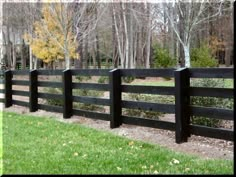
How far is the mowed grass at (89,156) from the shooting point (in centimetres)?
498

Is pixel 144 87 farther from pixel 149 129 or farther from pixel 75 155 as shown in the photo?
pixel 75 155

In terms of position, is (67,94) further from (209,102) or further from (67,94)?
(209,102)

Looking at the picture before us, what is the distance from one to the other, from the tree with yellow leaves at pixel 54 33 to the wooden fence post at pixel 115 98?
Result: 10.5m

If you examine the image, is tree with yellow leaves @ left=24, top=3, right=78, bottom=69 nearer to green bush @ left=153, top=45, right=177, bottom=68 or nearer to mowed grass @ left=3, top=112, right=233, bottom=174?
green bush @ left=153, top=45, right=177, bottom=68

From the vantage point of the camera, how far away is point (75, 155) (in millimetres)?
5793

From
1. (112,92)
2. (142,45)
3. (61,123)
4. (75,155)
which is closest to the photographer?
(75,155)

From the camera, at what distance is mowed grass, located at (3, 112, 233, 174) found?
4.98 metres

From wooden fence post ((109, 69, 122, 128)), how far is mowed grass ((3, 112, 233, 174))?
528 mm

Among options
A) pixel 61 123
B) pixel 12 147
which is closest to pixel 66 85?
pixel 61 123

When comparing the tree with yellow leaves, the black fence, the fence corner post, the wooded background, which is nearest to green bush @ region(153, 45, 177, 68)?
the wooded background

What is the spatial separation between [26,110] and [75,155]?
6438mm

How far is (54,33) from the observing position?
72.3 feet

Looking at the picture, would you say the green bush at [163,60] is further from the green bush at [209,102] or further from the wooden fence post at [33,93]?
the green bush at [209,102]

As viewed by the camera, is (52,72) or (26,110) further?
(26,110)
